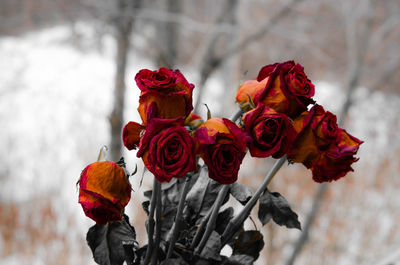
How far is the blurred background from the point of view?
150 centimetres

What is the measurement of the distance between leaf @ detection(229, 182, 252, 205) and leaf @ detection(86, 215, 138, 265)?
10cm

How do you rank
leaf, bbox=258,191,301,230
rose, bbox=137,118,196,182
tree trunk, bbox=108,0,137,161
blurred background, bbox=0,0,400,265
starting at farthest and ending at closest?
1. blurred background, bbox=0,0,400,265
2. tree trunk, bbox=108,0,137,161
3. leaf, bbox=258,191,301,230
4. rose, bbox=137,118,196,182

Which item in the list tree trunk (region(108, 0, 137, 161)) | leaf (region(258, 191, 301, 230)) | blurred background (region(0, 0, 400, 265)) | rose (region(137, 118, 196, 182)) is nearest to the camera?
rose (region(137, 118, 196, 182))

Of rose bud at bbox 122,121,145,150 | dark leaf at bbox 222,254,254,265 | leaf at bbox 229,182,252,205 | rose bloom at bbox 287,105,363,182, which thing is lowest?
dark leaf at bbox 222,254,254,265

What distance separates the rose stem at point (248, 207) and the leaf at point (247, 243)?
0.09ft

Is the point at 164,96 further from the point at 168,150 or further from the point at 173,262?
the point at 173,262

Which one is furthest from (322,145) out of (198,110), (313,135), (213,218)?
(198,110)

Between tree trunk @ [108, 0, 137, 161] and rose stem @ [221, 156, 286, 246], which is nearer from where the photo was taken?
rose stem @ [221, 156, 286, 246]

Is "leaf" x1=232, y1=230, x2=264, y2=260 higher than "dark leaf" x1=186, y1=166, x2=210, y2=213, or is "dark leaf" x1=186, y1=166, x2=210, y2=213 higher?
"dark leaf" x1=186, y1=166, x2=210, y2=213

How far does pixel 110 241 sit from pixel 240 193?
124mm

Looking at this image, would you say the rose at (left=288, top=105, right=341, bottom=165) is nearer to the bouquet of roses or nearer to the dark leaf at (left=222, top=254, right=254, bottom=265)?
the bouquet of roses

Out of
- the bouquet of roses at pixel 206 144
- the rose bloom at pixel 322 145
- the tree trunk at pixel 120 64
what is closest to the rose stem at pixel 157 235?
the bouquet of roses at pixel 206 144

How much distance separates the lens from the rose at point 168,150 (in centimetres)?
26

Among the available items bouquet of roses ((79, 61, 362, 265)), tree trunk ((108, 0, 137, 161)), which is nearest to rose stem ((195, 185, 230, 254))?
bouquet of roses ((79, 61, 362, 265))
